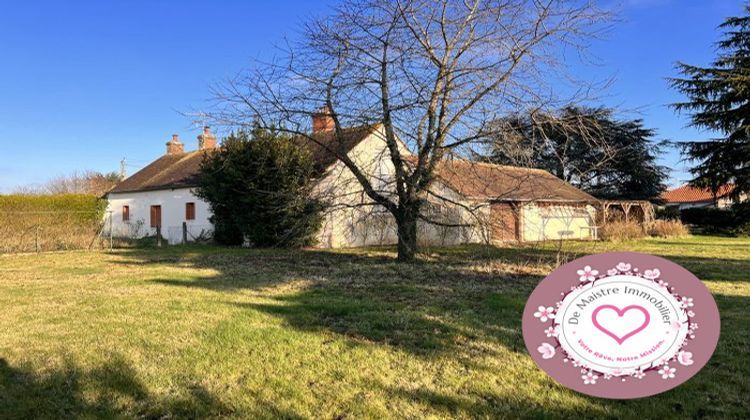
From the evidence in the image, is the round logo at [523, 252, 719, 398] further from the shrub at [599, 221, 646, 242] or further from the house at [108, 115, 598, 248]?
the shrub at [599, 221, 646, 242]

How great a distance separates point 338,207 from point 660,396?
1000 cm

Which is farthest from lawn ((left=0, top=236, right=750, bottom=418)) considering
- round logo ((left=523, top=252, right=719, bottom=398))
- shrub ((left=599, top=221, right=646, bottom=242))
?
shrub ((left=599, top=221, right=646, bottom=242))

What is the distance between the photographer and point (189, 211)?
23984 millimetres

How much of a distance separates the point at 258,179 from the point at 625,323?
16459 mm

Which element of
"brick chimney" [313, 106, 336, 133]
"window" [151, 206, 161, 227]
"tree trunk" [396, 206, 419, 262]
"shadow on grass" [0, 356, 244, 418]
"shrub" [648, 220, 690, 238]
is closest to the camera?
"shadow on grass" [0, 356, 244, 418]

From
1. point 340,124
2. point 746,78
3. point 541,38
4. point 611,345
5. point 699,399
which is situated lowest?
point 699,399

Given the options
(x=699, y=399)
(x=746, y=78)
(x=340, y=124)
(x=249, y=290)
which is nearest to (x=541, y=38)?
(x=340, y=124)

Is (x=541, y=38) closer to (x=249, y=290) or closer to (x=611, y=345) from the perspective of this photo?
(x=249, y=290)

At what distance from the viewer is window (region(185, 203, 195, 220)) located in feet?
78.0

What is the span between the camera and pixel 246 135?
18484 millimetres

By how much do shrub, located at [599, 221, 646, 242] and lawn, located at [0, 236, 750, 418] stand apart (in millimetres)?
15392

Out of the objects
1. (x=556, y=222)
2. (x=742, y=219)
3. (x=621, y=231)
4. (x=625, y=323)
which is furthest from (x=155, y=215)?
(x=742, y=219)

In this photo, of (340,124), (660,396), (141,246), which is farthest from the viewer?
(141,246)

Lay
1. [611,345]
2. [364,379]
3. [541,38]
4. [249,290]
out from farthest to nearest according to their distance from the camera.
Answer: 1. [541,38]
2. [249,290]
3. [364,379]
4. [611,345]
